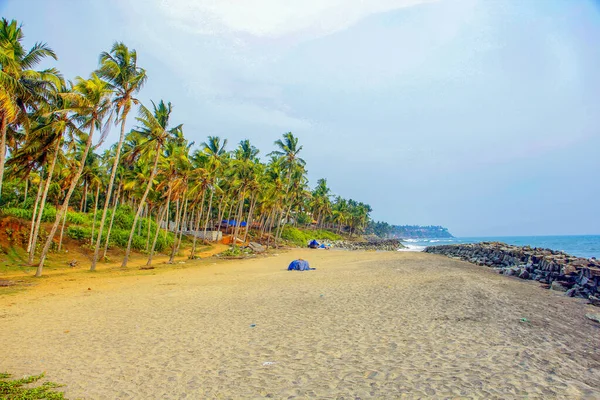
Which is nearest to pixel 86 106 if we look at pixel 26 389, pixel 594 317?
pixel 26 389

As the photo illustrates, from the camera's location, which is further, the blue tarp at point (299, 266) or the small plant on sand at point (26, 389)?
the blue tarp at point (299, 266)

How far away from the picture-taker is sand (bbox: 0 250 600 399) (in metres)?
4.85

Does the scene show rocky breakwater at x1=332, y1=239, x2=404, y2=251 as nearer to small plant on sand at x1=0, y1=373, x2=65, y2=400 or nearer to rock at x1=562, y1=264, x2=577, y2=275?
rock at x1=562, y1=264, x2=577, y2=275

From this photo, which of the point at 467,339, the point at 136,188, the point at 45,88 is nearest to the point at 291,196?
the point at 136,188

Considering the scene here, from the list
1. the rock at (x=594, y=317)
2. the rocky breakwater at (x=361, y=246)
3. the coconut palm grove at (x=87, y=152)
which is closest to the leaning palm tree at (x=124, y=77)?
the coconut palm grove at (x=87, y=152)

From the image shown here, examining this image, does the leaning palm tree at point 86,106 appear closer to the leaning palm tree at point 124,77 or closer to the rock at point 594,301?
the leaning palm tree at point 124,77

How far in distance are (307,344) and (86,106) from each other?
58.0 feet

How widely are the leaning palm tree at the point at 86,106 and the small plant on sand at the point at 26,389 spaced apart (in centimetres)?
1367

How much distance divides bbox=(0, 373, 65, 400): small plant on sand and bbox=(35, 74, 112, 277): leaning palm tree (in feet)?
44.9

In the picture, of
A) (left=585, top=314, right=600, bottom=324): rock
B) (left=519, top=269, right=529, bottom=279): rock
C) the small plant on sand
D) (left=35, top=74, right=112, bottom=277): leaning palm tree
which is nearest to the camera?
the small plant on sand

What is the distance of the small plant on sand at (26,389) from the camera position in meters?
4.44

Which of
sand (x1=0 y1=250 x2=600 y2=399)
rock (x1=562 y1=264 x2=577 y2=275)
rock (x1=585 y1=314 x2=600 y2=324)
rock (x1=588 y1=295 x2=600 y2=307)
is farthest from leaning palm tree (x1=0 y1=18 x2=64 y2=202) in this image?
rock (x1=562 y1=264 x2=577 y2=275)

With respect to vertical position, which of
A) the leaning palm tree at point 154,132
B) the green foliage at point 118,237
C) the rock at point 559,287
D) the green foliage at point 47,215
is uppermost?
the leaning palm tree at point 154,132

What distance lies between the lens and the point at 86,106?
677 inches
